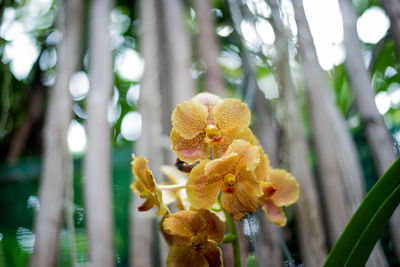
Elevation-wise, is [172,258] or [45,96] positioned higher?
[45,96]

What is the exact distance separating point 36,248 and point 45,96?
2.58 ft

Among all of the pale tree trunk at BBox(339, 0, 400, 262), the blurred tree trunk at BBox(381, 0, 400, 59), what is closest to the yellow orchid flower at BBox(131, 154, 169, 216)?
the pale tree trunk at BBox(339, 0, 400, 262)

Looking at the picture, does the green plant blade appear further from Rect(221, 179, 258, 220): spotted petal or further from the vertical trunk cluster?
the vertical trunk cluster

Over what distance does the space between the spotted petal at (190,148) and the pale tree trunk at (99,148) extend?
318mm

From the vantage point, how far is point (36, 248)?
0.64m

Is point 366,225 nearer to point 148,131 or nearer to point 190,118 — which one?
point 190,118

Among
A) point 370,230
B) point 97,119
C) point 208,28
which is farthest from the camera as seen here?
point 208,28

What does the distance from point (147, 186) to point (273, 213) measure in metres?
0.19

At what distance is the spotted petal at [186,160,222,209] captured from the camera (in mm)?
389

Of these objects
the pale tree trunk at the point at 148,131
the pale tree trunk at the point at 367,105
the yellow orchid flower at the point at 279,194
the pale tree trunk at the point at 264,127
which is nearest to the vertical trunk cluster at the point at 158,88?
the pale tree trunk at the point at 148,131

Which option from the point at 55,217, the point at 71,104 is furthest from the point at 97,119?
the point at 55,217

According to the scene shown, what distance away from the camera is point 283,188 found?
0.47 metres

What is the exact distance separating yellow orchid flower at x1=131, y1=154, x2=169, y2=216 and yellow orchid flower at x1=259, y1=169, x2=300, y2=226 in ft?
0.50

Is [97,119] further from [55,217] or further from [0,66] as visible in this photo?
[0,66]
